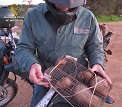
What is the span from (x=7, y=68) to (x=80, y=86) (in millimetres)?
2054

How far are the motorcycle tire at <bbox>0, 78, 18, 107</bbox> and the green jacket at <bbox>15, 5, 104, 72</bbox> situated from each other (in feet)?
6.21

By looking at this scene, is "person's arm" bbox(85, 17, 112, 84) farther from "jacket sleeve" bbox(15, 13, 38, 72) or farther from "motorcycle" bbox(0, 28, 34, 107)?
"motorcycle" bbox(0, 28, 34, 107)

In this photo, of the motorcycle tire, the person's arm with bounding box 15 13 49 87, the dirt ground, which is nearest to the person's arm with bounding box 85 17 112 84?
the person's arm with bounding box 15 13 49 87

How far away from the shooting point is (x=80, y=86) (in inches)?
64.4

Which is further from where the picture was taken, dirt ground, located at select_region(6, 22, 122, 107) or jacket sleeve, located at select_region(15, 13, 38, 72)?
dirt ground, located at select_region(6, 22, 122, 107)

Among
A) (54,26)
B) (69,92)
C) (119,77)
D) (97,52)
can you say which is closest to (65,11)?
(54,26)

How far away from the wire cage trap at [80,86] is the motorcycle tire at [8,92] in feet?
7.33

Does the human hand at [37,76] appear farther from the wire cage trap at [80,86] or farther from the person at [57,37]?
the person at [57,37]

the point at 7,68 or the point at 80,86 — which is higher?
the point at 80,86

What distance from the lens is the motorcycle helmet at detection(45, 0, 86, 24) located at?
1753 millimetres

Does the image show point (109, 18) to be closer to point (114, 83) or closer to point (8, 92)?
point (114, 83)

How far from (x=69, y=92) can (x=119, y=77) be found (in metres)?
3.74

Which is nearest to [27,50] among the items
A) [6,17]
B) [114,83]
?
[6,17]

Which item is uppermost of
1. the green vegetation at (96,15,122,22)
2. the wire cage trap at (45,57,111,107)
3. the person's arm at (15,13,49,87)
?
the person's arm at (15,13,49,87)
